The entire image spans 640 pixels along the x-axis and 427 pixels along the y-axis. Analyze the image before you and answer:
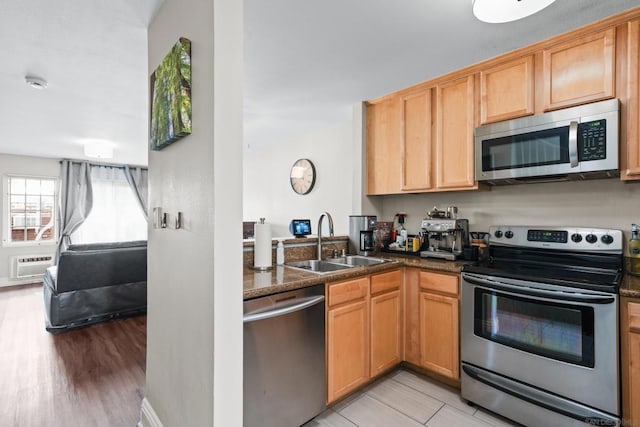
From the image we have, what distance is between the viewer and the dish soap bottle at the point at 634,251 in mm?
1753

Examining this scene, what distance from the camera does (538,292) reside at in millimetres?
1673

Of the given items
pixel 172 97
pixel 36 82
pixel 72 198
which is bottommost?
pixel 72 198

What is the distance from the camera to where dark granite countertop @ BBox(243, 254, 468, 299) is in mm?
1514

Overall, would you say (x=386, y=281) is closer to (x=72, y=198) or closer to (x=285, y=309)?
(x=285, y=309)

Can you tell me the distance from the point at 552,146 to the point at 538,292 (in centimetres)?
96

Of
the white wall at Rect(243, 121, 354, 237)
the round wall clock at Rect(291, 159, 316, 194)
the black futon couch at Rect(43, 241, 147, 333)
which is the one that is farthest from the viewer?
the round wall clock at Rect(291, 159, 316, 194)

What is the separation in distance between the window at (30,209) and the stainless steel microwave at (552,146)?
7.40 m

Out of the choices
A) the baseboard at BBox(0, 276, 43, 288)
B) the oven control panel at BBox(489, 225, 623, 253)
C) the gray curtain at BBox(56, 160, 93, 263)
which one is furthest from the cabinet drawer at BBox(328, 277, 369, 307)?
the baseboard at BBox(0, 276, 43, 288)

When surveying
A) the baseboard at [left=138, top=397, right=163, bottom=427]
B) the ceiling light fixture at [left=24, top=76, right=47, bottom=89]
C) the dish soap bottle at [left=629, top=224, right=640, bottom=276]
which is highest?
the ceiling light fixture at [left=24, top=76, right=47, bottom=89]

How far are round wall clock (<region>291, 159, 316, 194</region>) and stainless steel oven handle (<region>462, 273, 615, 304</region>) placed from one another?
2521mm

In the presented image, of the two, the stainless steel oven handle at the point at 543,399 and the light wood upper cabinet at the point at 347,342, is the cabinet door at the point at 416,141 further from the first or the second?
the stainless steel oven handle at the point at 543,399

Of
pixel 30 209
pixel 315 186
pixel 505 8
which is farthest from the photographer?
pixel 30 209

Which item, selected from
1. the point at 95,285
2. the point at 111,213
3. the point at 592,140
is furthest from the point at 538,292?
the point at 111,213

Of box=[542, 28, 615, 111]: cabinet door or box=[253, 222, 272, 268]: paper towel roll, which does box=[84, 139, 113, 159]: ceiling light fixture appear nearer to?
box=[253, 222, 272, 268]: paper towel roll
